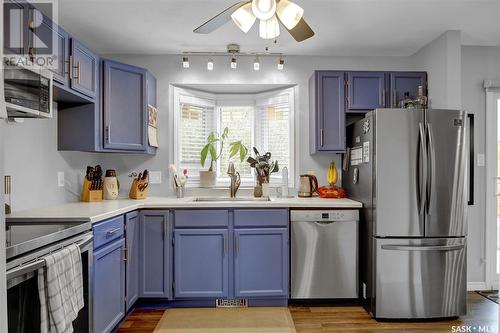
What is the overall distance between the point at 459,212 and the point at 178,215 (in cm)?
228

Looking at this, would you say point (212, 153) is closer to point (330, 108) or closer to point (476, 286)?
point (330, 108)

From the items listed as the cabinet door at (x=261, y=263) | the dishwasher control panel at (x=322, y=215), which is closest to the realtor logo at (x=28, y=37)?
the cabinet door at (x=261, y=263)

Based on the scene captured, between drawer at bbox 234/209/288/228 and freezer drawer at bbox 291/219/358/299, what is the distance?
115 mm

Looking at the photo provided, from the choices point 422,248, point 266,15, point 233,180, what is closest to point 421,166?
point 422,248

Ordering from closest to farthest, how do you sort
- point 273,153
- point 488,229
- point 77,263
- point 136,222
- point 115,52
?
point 77,263, point 136,222, point 488,229, point 115,52, point 273,153

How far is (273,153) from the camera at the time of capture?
3508mm

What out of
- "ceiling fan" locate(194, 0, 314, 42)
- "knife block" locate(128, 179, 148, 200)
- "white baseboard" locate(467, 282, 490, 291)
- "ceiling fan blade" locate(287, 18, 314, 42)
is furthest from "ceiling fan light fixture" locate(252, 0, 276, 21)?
"white baseboard" locate(467, 282, 490, 291)

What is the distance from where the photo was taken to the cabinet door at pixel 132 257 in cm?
243

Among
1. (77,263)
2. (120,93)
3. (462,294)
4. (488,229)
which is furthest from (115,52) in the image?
(488,229)

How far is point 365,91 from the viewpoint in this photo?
9.91 ft

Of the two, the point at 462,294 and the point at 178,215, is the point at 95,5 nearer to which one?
the point at 178,215

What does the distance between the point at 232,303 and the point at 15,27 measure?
2509 mm

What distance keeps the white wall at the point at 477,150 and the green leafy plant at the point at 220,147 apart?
2305mm

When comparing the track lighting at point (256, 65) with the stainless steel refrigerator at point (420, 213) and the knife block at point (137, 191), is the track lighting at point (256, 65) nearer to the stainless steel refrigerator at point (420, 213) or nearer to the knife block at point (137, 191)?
the stainless steel refrigerator at point (420, 213)
